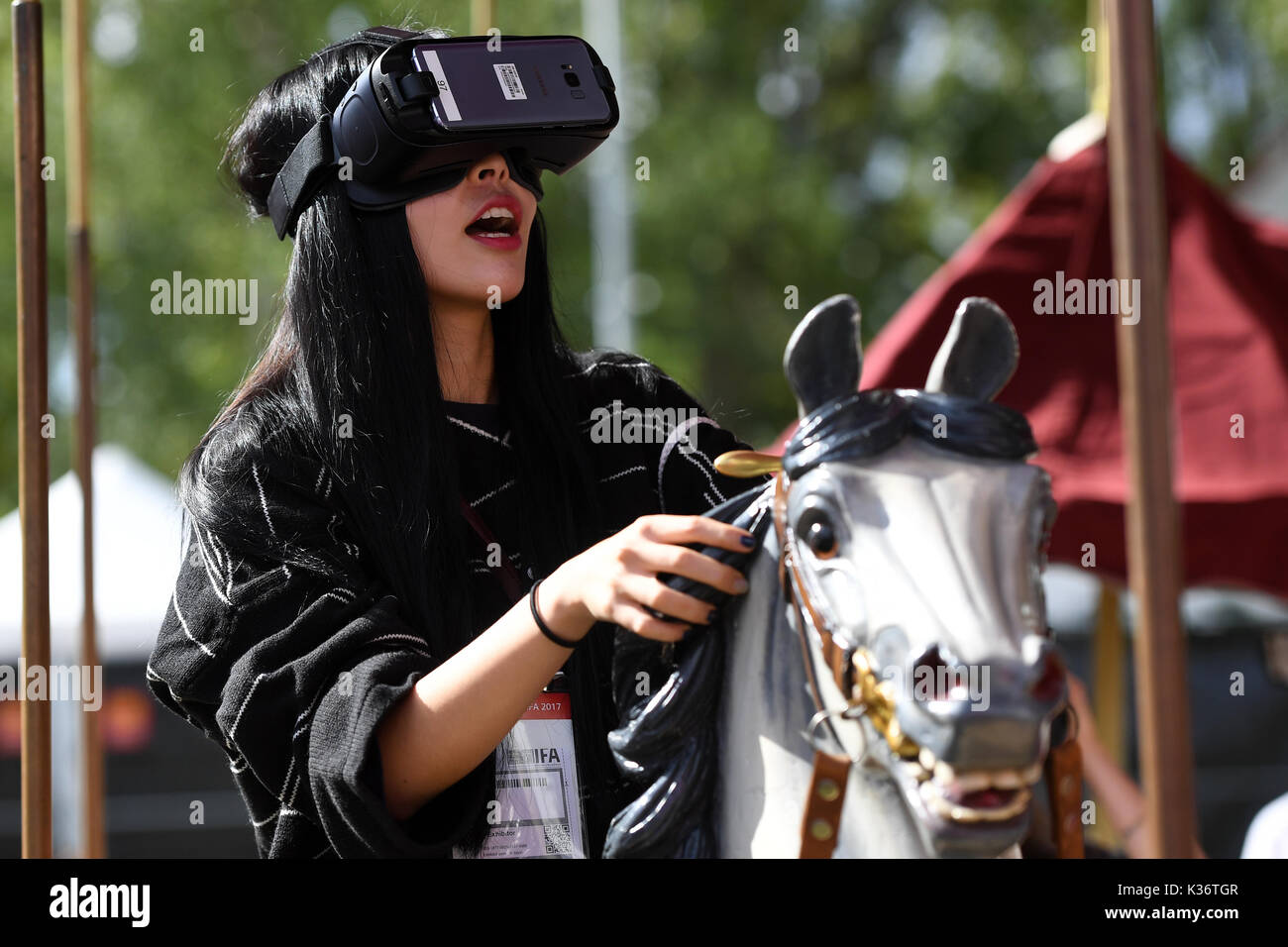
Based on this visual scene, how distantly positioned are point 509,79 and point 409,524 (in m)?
0.55

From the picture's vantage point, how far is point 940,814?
1.25 meters

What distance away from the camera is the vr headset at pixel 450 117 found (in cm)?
185

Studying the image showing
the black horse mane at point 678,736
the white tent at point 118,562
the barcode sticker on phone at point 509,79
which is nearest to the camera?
the black horse mane at point 678,736

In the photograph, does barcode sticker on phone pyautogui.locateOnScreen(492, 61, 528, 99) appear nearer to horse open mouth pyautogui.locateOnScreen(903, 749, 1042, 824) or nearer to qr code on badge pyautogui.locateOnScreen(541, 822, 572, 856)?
qr code on badge pyautogui.locateOnScreen(541, 822, 572, 856)

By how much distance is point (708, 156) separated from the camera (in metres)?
10.8

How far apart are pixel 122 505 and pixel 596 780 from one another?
5810 millimetres

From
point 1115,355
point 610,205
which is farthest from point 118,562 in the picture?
point 1115,355

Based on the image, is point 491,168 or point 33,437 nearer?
point 491,168

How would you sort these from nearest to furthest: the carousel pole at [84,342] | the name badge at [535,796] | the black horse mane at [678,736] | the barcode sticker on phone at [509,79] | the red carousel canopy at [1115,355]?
1. the black horse mane at [678,736]
2. the name badge at [535,796]
3. the barcode sticker on phone at [509,79]
4. the carousel pole at [84,342]
5. the red carousel canopy at [1115,355]

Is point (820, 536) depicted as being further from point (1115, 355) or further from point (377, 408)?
point (1115, 355)

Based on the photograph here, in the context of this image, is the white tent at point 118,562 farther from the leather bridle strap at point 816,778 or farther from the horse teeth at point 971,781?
the horse teeth at point 971,781

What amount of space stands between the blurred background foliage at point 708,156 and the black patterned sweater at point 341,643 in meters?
6.80

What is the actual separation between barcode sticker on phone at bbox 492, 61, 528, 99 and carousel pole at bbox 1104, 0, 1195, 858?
0.68 meters

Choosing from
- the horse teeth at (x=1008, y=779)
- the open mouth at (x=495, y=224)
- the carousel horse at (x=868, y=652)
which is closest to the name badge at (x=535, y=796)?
the carousel horse at (x=868, y=652)
